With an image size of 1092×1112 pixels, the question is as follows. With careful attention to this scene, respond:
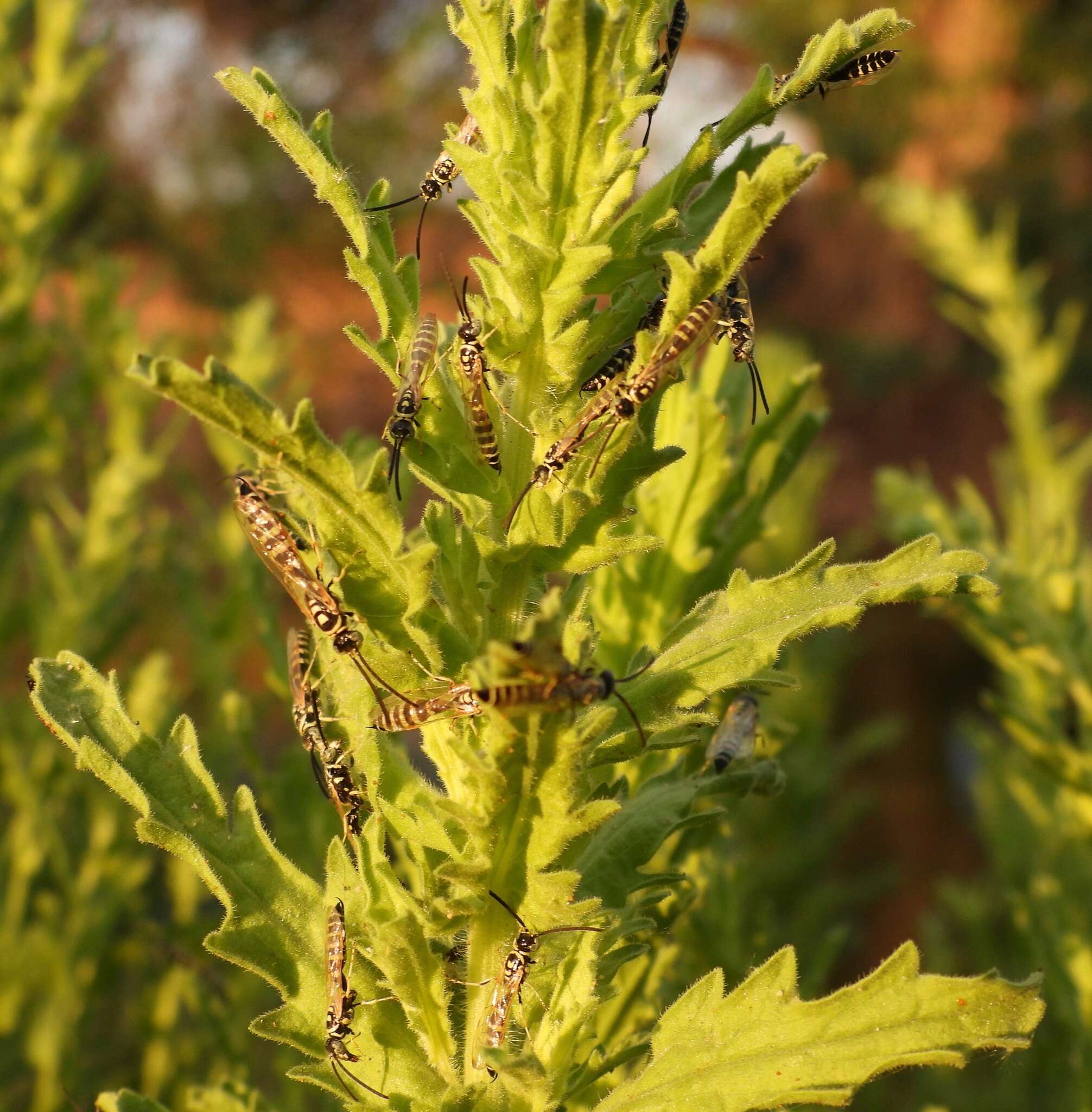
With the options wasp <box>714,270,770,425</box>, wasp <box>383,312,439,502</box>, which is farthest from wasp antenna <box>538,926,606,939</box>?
wasp <box>714,270,770,425</box>

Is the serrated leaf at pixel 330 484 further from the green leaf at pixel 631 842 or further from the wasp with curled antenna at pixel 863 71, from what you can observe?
the wasp with curled antenna at pixel 863 71

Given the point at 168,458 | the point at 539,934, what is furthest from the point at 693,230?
the point at 168,458

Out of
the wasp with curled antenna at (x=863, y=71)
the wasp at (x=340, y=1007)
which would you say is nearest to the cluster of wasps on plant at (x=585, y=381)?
the wasp with curled antenna at (x=863, y=71)

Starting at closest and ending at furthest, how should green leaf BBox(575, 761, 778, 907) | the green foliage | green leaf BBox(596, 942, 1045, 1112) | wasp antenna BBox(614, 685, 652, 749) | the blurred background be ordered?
green leaf BBox(596, 942, 1045, 1112) → wasp antenna BBox(614, 685, 652, 749) → green leaf BBox(575, 761, 778, 907) → the green foliage → the blurred background

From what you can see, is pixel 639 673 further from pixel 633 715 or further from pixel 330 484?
pixel 330 484

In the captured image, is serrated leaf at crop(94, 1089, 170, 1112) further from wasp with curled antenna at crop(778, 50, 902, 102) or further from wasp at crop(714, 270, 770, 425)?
wasp with curled antenna at crop(778, 50, 902, 102)

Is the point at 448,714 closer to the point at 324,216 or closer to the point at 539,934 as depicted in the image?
the point at 539,934

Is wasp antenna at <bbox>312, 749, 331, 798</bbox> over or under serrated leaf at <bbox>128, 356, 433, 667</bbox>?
under
